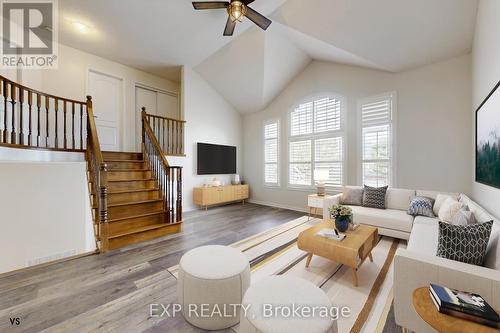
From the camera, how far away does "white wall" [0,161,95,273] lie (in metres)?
2.28

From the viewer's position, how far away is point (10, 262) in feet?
7.48

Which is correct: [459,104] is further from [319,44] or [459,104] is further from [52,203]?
[52,203]

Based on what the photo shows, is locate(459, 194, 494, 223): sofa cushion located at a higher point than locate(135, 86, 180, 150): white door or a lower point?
lower

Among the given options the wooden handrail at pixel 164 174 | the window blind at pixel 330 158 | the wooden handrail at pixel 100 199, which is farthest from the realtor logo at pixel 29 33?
the window blind at pixel 330 158

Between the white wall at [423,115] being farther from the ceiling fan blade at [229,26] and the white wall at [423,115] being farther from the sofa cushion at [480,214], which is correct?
the ceiling fan blade at [229,26]

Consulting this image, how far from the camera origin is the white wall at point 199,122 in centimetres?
Answer: 533

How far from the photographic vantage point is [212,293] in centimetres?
147

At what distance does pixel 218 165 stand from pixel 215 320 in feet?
15.7

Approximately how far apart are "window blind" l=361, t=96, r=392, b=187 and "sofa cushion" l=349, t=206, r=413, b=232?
3.02 ft

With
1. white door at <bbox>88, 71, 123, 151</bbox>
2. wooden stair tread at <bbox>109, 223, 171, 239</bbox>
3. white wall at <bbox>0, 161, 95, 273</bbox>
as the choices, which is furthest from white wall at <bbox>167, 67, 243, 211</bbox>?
white wall at <bbox>0, 161, 95, 273</bbox>

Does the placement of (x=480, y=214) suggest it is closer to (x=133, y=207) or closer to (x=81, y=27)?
(x=133, y=207)

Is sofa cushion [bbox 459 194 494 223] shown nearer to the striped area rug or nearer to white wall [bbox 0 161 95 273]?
the striped area rug

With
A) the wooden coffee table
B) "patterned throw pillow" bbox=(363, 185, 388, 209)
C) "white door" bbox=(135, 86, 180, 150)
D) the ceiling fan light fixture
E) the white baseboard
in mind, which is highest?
the ceiling fan light fixture

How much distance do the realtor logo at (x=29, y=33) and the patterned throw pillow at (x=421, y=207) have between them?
660 cm
